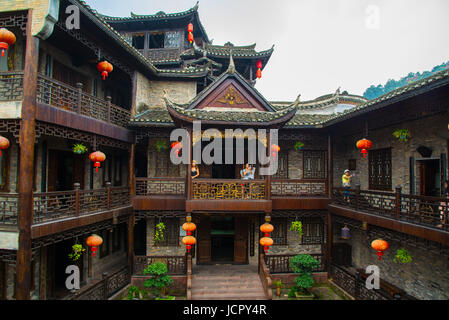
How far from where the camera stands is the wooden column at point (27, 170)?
6410 mm

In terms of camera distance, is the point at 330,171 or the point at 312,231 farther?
the point at 312,231

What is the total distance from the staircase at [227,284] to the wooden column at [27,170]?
516cm

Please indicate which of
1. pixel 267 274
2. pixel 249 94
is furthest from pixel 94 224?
pixel 249 94

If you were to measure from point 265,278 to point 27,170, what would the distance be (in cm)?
817

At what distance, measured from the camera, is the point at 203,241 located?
12383mm

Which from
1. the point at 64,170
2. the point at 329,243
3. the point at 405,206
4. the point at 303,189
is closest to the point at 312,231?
the point at 329,243

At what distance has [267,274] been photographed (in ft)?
31.5

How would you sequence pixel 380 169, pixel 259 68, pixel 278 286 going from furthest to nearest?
pixel 259 68 < pixel 380 169 < pixel 278 286

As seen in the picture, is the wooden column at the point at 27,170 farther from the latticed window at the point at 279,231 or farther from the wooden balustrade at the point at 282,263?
the latticed window at the point at 279,231

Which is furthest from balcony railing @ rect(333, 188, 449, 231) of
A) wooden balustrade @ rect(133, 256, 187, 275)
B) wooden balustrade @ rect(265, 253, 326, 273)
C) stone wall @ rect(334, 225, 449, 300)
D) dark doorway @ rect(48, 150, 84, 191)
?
dark doorway @ rect(48, 150, 84, 191)

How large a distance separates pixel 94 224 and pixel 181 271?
4.00 meters

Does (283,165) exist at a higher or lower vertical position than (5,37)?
lower

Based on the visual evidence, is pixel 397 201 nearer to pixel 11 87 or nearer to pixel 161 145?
pixel 161 145

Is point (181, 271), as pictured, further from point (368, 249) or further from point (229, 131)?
point (368, 249)
